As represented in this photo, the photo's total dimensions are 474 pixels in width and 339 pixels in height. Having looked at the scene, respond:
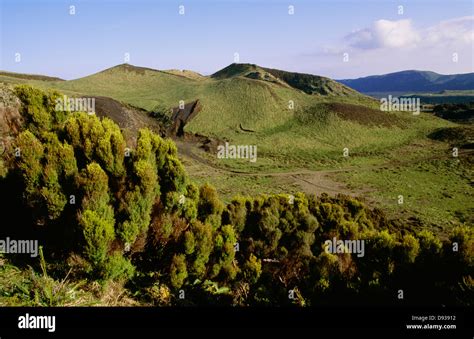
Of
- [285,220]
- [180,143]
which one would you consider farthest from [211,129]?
[285,220]

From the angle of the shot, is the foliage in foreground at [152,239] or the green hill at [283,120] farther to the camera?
the green hill at [283,120]

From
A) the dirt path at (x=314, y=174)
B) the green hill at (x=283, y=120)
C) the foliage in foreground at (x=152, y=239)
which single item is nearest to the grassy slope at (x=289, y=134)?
the green hill at (x=283, y=120)

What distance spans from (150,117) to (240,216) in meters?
61.1

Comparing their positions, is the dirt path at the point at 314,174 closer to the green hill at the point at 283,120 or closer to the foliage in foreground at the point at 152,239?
the green hill at the point at 283,120

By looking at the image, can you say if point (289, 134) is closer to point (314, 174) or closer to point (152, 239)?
point (314, 174)

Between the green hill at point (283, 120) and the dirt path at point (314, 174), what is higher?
the green hill at point (283, 120)

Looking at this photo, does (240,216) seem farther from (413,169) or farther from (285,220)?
(413,169)

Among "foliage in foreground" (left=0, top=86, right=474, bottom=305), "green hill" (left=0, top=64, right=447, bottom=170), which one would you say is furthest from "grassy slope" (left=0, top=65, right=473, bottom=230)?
"foliage in foreground" (left=0, top=86, right=474, bottom=305)

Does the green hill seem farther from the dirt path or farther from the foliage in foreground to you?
the foliage in foreground

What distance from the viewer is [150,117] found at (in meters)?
73.9

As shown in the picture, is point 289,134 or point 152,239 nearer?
point 152,239

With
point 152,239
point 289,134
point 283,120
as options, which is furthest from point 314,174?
point 152,239

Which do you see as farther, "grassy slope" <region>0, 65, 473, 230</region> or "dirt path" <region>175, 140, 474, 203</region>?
"grassy slope" <region>0, 65, 473, 230</region>

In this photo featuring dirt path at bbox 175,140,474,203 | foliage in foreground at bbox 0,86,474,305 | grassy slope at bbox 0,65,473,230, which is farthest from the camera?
grassy slope at bbox 0,65,473,230
